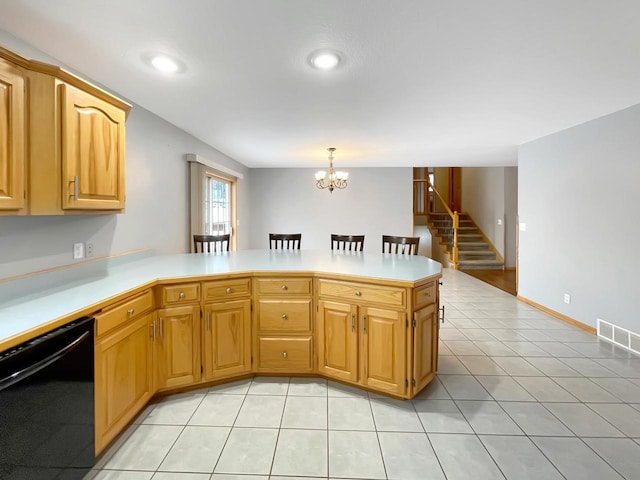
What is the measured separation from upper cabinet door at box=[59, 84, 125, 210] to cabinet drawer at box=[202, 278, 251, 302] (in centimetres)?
82

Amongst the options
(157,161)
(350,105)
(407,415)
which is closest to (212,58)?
(350,105)

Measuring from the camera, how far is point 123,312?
1.87m

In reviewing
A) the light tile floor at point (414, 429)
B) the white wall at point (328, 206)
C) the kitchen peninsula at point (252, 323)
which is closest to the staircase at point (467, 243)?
the white wall at point (328, 206)

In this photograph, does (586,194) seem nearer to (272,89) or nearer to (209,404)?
(272,89)

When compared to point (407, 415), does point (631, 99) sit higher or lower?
higher

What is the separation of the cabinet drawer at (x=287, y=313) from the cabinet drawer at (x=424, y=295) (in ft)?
2.61

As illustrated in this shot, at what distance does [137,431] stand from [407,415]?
1.67 metres

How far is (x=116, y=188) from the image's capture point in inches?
87.4

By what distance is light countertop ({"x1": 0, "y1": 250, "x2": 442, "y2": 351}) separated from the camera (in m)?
1.49

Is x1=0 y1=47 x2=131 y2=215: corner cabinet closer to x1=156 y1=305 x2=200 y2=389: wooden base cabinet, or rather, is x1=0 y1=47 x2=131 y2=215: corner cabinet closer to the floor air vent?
x1=156 y1=305 x2=200 y2=389: wooden base cabinet

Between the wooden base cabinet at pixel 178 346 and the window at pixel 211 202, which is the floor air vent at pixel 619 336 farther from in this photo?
the window at pixel 211 202

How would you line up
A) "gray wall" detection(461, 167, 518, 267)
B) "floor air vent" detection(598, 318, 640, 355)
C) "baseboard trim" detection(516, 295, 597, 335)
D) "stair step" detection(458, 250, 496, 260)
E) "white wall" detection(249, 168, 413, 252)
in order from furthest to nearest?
1. "stair step" detection(458, 250, 496, 260)
2. "gray wall" detection(461, 167, 518, 267)
3. "white wall" detection(249, 168, 413, 252)
4. "baseboard trim" detection(516, 295, 597, 335)
5. "floor air vent" detection(598, 318, 640, 355)

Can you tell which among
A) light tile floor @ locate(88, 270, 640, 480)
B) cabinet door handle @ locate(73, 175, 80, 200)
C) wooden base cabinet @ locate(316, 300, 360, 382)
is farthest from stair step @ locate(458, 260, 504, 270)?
cabinet door handle @ locate(73, 175, 80, 200)

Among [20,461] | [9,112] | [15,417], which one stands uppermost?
[9,112]
